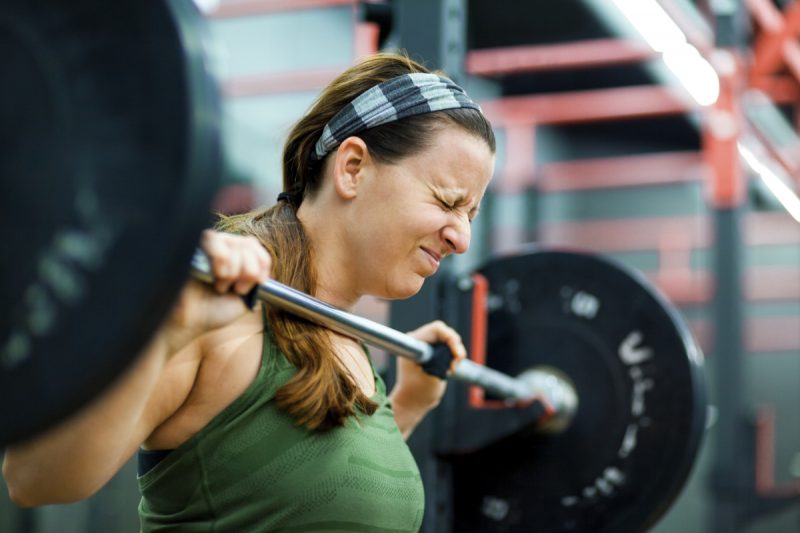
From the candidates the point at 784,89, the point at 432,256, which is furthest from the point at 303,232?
the point at 784,89

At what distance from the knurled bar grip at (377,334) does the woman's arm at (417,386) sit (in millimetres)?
24

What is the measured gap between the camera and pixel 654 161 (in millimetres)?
8641

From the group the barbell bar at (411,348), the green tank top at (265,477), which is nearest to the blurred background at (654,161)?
the barbell bar at (411,348)

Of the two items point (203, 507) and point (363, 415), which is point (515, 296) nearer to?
point (363, 415)

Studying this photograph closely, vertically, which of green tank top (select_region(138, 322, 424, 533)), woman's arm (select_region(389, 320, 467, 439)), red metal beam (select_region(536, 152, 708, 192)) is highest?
green tank top (select_region(138, 322, 424, 533))

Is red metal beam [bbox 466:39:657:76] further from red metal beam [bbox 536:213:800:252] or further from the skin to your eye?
the skin

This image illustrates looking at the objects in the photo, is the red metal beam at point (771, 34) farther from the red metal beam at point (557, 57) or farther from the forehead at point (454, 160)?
the forehead at point (454, 160)

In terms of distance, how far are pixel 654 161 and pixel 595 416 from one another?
669 cm

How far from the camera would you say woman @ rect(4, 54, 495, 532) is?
3.12ft

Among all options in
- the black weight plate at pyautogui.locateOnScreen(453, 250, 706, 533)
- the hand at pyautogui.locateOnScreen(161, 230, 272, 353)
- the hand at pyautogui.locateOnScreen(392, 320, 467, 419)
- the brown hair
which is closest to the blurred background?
the black weight plate at pyautogui.locateOnScreen(453, 250, 706, 533)

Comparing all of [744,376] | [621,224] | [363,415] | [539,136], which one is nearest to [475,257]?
[621,224]

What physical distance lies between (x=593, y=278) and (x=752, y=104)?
13.4 feet

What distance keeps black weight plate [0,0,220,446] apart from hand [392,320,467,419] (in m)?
1.03

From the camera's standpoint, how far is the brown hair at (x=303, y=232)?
118 centimetres
